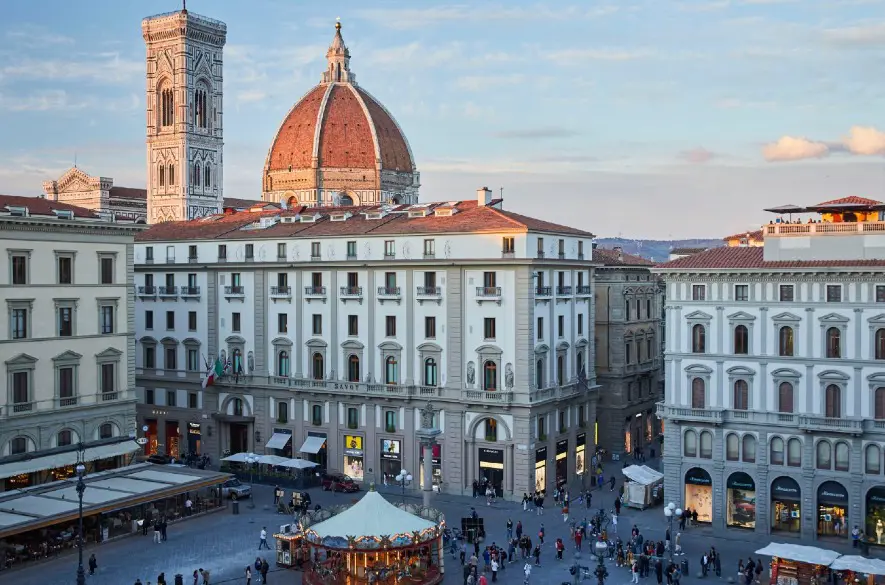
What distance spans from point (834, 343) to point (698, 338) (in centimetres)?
667

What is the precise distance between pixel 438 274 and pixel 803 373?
2089 centimetres

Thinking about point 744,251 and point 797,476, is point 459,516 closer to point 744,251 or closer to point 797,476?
point 797,476

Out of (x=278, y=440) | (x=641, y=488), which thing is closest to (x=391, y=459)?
(x=278, y=440)

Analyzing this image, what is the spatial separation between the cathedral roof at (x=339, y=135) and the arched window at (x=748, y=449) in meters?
76.8

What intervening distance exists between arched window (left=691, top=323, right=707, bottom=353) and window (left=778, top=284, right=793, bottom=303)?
4.22 meters

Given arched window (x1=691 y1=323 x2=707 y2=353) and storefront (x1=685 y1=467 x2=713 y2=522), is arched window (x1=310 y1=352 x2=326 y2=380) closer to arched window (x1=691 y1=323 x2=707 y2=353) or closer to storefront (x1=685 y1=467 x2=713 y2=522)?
arched window (x1=691 y1=323 x2=707 y2=353)

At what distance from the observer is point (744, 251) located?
53.4 meters

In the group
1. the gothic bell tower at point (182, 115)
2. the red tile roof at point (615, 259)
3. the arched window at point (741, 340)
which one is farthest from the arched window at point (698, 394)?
the gothic bell tower at point (182, 115)

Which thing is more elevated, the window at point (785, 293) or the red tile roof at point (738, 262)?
the red tile roof at point (738, 262)

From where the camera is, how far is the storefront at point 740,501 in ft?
168

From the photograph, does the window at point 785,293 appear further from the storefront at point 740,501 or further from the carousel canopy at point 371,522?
the carousel canopy at point 371,522

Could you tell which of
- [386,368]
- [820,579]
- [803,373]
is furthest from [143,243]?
[820,579]

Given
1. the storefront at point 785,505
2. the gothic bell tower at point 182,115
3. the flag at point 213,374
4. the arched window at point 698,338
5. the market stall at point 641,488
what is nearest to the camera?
the storefront at point 785,505

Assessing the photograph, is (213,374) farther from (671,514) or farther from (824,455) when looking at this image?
(824,455)
